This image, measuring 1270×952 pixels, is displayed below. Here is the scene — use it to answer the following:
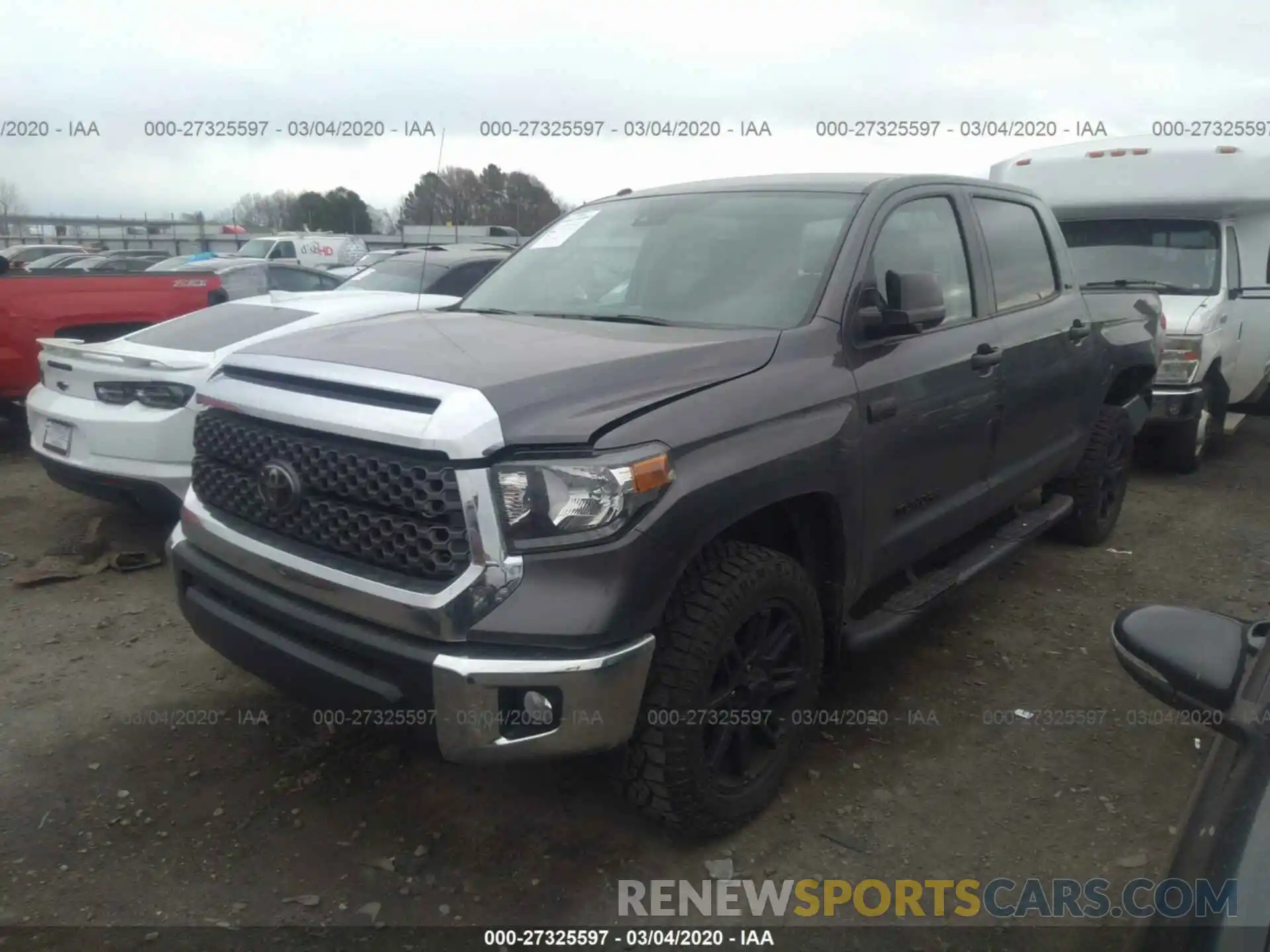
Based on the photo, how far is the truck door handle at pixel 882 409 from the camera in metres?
3.11

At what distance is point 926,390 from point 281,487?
2.18 metres

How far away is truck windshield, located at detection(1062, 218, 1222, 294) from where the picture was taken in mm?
7328

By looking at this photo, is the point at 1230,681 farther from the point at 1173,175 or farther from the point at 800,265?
the point at 1173,175

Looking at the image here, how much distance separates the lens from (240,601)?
281cm

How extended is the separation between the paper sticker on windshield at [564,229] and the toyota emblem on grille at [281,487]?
1801 millimetres

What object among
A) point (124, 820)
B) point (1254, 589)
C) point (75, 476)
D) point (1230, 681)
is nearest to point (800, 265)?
point (1230, 681)

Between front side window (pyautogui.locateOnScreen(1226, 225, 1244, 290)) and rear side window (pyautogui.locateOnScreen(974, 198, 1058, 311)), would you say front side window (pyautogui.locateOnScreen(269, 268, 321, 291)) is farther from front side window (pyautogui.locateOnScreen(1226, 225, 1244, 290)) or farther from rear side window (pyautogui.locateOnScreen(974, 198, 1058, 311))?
rear side window (pyautogui.locateOnScreen(974, 198, 1058, 311))

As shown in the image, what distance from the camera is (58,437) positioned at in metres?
5.09

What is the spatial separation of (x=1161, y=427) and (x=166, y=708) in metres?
6.79

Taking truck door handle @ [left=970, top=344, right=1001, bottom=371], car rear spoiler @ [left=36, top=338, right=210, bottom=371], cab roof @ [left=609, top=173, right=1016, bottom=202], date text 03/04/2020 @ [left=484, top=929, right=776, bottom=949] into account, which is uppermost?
cab roof @ [left=609, top=173, right=1016, bottom=202]

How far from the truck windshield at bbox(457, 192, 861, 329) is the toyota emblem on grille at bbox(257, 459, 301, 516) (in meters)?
1.23

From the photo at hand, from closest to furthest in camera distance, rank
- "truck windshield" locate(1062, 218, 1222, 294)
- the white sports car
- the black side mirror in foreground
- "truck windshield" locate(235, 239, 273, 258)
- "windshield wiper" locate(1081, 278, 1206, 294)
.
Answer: the black side mirror in foreground, the white sports car, "windshield wiper" locate(1081, 278, 1206, 294), "truck windshield" locate(1062, 218, 1222, 294), "truck windshield" locate(235, 239, 273, 258)

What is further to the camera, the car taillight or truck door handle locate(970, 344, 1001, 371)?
the car taillight

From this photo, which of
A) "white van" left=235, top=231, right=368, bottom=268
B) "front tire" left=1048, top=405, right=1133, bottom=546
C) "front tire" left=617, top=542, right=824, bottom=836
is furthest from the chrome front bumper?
"white van" left=235, top=231, right=368, bottom=268
